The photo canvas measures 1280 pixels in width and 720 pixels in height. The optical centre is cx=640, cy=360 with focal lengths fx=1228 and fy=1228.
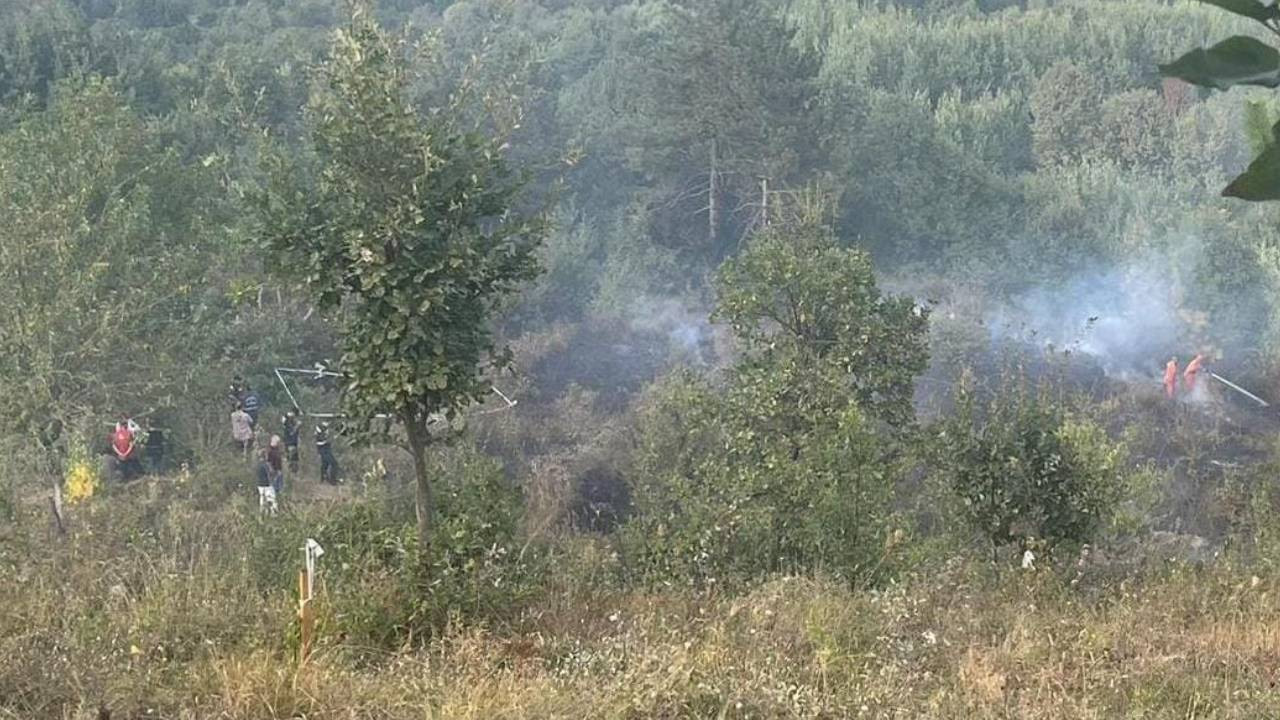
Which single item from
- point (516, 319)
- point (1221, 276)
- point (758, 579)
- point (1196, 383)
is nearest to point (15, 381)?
point (758, 579)

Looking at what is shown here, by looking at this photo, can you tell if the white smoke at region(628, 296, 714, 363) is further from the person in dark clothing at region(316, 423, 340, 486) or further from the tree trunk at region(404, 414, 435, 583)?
the tree trunk at region(404, 414, 435, 583)

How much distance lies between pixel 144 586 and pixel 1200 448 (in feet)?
71.9

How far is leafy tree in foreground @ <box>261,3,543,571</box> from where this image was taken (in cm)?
604

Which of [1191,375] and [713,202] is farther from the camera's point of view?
[713,202]

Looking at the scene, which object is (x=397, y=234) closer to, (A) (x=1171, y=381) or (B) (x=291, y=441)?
(B) (x=291, y=441)

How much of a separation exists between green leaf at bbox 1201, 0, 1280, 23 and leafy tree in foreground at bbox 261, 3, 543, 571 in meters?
5.14

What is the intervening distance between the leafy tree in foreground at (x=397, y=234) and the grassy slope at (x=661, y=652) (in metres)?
0.97

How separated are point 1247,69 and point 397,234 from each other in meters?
5.24

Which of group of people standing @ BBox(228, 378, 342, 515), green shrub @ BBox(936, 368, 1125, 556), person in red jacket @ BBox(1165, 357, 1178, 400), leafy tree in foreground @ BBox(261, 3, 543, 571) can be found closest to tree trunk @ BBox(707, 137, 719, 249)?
person in red jacket @ BBox(1165, 357, 1178, 400)

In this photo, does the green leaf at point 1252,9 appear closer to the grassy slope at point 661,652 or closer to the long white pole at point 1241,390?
the grassy slope at point 661,652

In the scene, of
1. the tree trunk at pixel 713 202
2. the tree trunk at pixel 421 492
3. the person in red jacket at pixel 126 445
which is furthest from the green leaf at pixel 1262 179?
the tree trunk at pixel 713 202

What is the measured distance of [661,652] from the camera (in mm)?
4145

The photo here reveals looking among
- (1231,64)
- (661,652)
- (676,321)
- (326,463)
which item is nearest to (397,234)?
(661,652)

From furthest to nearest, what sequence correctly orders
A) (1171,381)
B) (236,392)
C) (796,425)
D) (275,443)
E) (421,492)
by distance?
1. (1171,381)
2. (236,392)
3. (275,443)
4. (796,425)
5. (421,492)
